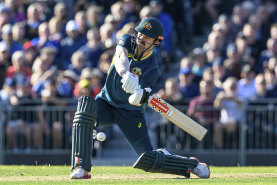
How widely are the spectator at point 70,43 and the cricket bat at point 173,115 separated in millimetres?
8400

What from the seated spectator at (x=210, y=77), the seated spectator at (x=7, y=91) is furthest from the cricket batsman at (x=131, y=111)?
the seated spectator at (x=7, y=91)

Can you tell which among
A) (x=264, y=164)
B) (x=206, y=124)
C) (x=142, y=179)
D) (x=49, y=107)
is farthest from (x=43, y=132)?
(x=142, y=179)

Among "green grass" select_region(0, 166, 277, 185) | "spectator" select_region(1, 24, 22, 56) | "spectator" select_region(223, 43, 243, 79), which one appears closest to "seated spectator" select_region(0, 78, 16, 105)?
"spectator" select_region(1, 24, 22, 56)

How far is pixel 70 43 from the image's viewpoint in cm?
1730

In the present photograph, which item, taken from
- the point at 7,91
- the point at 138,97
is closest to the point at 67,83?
the point at 7,91

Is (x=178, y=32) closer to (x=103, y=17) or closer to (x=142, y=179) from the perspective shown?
(x=103, y=17)

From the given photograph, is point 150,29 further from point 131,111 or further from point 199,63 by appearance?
point 199,63

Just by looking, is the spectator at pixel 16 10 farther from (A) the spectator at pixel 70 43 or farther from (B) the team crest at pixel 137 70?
(B) the team crest at pixel 137 70

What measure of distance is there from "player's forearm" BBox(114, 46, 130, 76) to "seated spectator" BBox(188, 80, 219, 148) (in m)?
6.16

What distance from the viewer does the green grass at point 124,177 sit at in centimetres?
872

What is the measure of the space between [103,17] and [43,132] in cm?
461

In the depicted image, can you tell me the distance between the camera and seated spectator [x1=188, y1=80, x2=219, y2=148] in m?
15.0

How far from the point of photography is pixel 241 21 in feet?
59.6

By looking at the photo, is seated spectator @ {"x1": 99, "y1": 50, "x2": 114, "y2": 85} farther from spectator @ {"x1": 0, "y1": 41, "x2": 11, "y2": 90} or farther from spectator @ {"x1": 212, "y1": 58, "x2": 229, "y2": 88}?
spectator @ {"x1": 212, "y1": 58, "x2": 229, "y2": 88}
